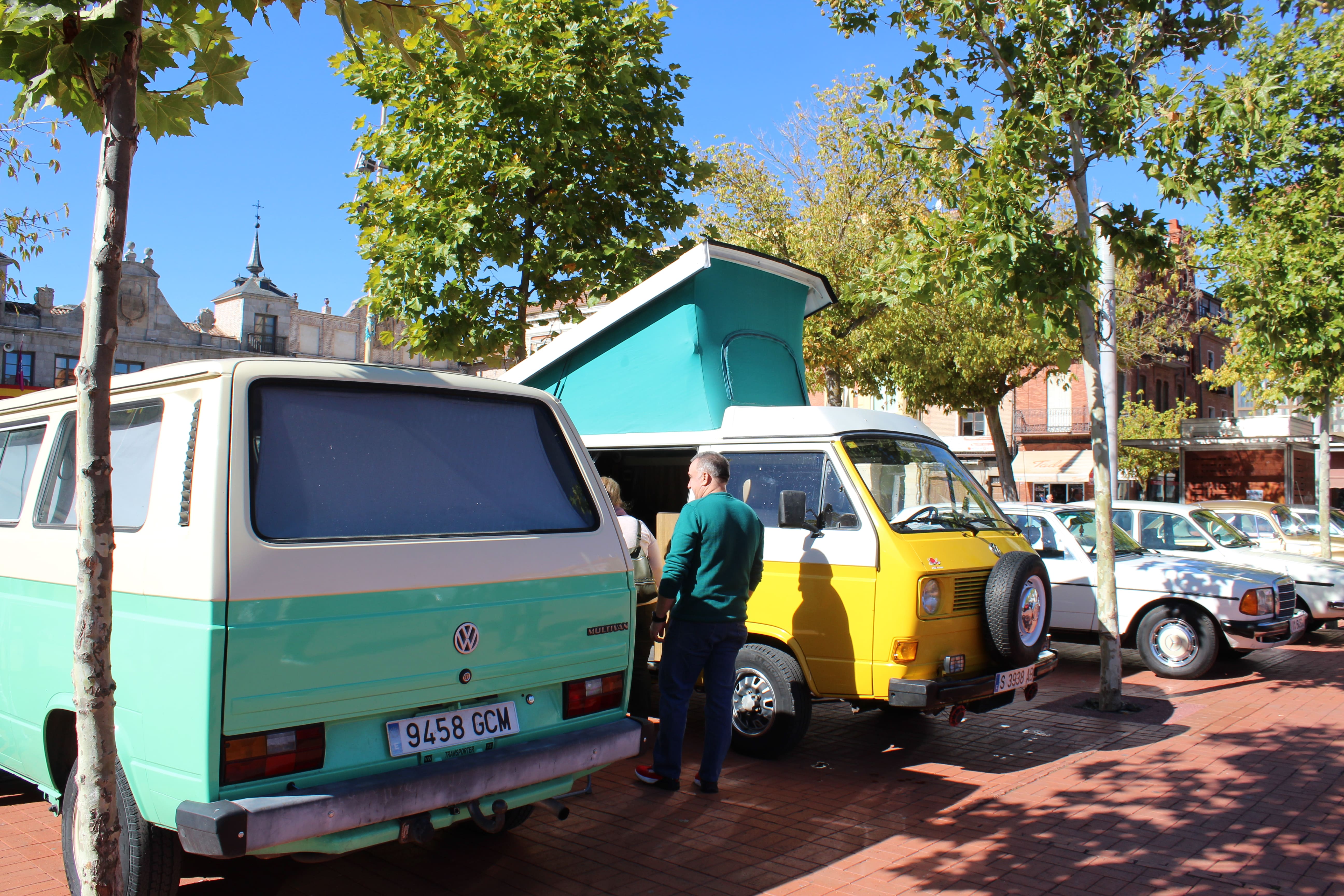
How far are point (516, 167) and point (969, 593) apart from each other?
247 inches

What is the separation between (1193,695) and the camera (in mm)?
8891

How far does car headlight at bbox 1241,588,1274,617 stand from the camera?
9.14 meters

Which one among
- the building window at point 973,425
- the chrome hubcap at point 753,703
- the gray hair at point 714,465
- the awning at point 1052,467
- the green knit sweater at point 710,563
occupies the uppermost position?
the building window at point 973,425

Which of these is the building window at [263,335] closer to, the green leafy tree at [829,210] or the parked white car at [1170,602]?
the green leafy tree at [829,210]

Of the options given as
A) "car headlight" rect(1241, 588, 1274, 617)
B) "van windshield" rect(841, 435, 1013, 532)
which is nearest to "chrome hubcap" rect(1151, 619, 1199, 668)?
"car headlight" rect(1241, 588, 1274, 617)

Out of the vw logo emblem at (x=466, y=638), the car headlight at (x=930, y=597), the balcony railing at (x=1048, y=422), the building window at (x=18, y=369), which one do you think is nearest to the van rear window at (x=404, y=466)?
the vw logo emblem at (x=466, y=638)

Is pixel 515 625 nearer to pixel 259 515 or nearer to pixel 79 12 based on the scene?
pixel 259 515

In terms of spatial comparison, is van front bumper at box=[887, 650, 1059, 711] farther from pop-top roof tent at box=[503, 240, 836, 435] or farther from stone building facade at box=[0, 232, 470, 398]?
stone building facade at box=[0, 232, 470, 398]

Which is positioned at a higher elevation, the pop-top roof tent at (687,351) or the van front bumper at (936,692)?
the pop-top roof tent at (687,351)

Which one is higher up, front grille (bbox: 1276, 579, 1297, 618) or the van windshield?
the van windshield

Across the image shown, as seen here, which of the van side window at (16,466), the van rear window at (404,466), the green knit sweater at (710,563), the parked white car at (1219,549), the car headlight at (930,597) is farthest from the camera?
the parked white car at (1219,549)

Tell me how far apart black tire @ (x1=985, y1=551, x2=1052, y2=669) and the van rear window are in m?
3.02

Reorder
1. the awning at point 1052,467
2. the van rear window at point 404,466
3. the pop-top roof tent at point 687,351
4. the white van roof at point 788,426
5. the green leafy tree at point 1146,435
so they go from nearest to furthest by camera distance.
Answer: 1. the van rear window at point 404,466
2. the white van roof at point 788,426
3. the pop-top roof tent at point 687,351
4. the green leafy tree at point 1146,435
5. the awning at point 1052,467

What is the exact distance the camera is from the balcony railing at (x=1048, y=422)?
41.8m
